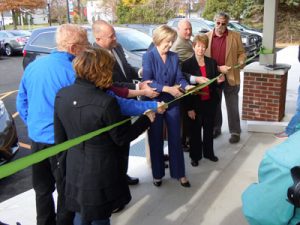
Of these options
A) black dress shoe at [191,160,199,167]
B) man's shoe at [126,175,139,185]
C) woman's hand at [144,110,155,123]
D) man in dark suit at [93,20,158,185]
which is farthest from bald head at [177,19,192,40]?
woman's hand at [144,110,155,123]

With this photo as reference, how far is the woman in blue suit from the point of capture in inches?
151

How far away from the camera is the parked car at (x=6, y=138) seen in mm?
4691

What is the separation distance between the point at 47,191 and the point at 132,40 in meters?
6.96

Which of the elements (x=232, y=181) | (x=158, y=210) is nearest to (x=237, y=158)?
(x=232, y=181)

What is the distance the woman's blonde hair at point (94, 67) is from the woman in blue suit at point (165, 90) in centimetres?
138

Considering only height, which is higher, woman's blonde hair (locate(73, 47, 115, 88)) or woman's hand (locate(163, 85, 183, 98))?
woman's blonde hair (locate(73, 47, 115, 88))

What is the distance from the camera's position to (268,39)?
6.00 meters

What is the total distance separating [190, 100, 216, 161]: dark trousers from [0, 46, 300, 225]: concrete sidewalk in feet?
0.59

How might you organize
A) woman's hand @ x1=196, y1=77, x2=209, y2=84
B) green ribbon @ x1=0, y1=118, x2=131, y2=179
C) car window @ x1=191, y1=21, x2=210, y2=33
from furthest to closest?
car window @ x1=191, y1=21, x2=210, y2=33 → woman's hand @ x1=196, y1=77, x2=209, y2=84 → green ribbon @ x1=0, y1=118, x2=131, y2=179

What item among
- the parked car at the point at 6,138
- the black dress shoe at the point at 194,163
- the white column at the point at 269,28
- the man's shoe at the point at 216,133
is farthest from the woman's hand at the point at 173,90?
the white column at the point at 269,28

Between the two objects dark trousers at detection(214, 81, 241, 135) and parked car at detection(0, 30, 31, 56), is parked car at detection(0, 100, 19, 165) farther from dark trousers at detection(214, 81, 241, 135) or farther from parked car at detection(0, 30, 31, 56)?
parked car at detection(0, 30, 31, 56)

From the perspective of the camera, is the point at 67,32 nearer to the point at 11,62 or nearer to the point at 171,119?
the point at 171,119

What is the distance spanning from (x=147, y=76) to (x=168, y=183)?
121 cm

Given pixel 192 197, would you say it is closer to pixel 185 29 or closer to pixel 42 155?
pixel 185 29
